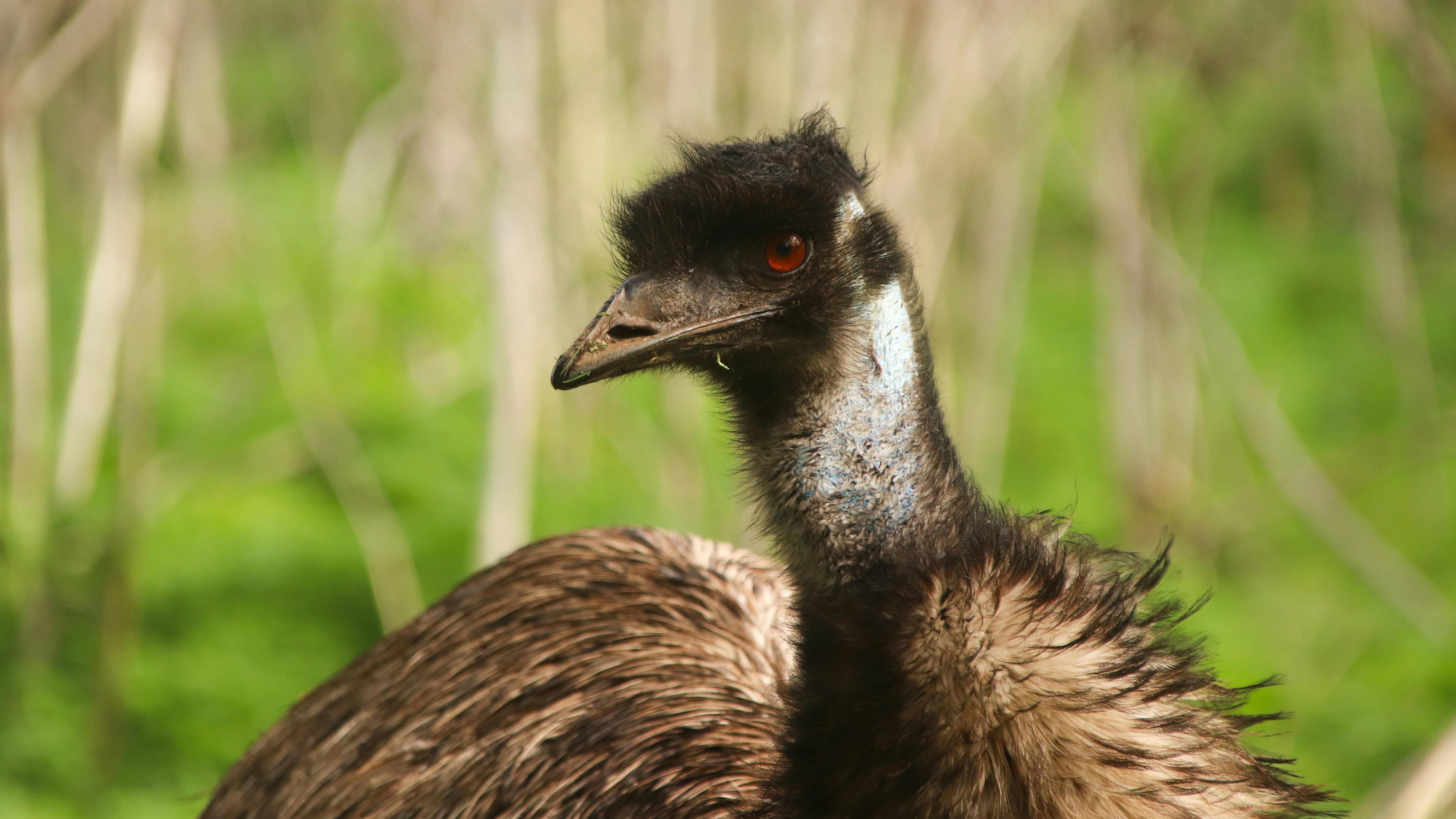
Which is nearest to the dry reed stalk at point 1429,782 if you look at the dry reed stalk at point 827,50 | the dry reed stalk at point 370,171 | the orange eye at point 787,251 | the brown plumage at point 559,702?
the brown plumage at point 559,702

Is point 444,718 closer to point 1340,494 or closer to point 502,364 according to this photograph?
point 502,364

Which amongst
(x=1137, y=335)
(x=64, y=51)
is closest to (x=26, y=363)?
(x=64, y=51)

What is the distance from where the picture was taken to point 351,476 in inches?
244

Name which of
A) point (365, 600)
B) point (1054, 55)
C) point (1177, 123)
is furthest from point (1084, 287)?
point (365, 600)

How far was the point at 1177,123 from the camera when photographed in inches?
523

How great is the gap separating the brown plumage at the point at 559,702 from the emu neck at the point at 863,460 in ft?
1.35

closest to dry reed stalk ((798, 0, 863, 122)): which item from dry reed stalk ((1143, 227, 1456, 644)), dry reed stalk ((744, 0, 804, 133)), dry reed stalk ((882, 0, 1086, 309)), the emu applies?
dry reed stalk ((882, 0, 1086, 309))

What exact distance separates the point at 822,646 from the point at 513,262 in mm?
2757

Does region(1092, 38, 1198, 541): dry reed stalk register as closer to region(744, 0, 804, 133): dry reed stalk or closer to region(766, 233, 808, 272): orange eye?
region(744, 0, 804, 133): dry reed stalk

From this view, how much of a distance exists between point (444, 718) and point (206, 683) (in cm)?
253

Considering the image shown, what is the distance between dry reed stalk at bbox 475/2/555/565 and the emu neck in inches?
91.5

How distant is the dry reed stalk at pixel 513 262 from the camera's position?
14.4ft

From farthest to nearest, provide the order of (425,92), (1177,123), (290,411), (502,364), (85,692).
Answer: (1177,123)
(290,411)
(425,92)
(85,692)
(502,364)

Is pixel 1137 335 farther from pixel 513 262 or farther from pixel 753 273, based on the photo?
pixel 753 273
